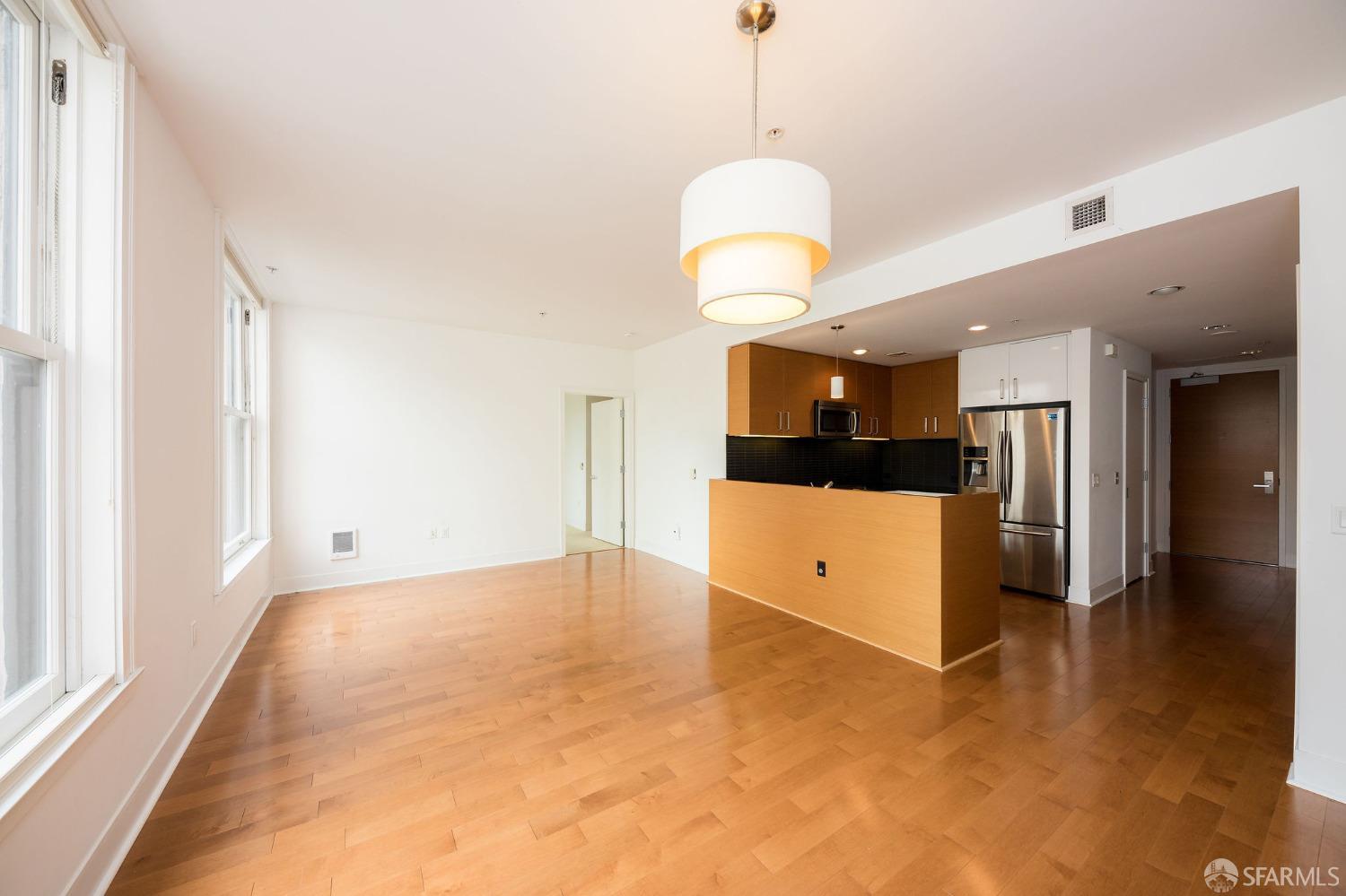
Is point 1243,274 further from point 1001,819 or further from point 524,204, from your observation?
point 524,204

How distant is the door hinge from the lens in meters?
1.58

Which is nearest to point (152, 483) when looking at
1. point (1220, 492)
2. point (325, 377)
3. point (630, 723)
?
point (630, 723)

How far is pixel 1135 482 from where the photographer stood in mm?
5184

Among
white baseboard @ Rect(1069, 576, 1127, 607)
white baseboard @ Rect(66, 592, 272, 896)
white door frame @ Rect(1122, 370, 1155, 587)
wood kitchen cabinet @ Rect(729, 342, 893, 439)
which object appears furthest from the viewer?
wood kitchen cabinet @ Rect(729, 342, 893, 439)

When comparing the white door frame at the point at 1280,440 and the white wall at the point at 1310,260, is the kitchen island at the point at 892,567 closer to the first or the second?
the white wall at the point at 1310,260

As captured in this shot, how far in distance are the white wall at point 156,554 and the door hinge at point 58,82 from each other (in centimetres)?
21

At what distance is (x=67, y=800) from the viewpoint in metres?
1.41

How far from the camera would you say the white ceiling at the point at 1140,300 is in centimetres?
248

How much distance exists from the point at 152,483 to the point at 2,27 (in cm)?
144

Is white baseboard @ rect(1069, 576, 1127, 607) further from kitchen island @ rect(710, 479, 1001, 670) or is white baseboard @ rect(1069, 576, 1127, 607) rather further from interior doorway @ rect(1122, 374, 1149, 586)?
kitchen island @ rect(710, 479, 1001, 670)

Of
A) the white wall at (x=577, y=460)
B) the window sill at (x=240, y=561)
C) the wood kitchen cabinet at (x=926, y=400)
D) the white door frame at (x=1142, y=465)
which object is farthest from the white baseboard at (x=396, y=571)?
the white door frame at (x=1142, y=465)

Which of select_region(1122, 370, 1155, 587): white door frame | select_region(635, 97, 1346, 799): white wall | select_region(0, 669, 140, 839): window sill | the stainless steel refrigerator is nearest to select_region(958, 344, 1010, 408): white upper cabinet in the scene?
the stainless steel refrigerator

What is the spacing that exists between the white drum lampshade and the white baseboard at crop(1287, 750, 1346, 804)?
270cm

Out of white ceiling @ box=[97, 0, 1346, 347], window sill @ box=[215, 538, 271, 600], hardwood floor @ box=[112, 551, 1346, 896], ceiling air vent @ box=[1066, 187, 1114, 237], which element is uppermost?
white ceiling @ box=[97, 0, 1346, 347]
